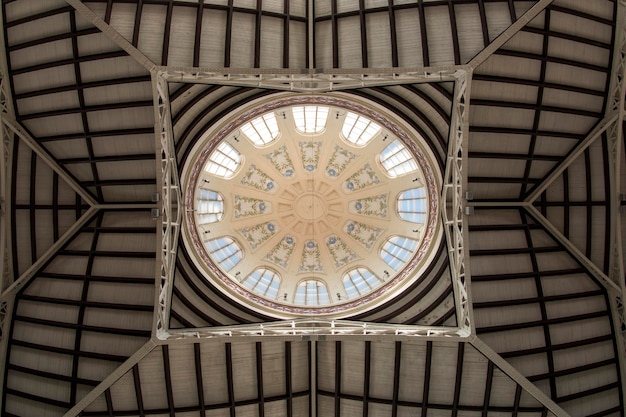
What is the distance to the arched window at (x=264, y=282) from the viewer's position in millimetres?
32472

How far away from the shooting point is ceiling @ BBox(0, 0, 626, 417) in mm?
21828

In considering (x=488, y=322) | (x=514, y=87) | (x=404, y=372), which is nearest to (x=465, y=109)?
(x=514, y=87)

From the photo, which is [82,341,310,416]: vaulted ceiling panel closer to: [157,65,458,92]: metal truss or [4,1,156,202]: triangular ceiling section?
[4,1,156,202]: triangular ceiling section

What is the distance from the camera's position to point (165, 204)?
23250 mm

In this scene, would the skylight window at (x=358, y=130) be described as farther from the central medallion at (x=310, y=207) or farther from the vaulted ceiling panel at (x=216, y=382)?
the vaulted ceiling panel at (x=216, y=382)

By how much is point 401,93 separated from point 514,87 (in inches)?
187

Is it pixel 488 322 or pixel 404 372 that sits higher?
pixel 488 322

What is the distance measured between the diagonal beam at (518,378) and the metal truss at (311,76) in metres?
10.9

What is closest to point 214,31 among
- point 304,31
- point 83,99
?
point 304,31

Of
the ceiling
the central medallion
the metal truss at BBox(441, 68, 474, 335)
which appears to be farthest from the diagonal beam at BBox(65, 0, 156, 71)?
the central medallion

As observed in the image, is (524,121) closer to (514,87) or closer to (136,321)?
(514,87)

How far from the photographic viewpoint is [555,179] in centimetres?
2514

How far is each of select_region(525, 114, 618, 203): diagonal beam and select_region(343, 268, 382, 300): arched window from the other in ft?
33.8

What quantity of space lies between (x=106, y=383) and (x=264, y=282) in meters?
12.2
